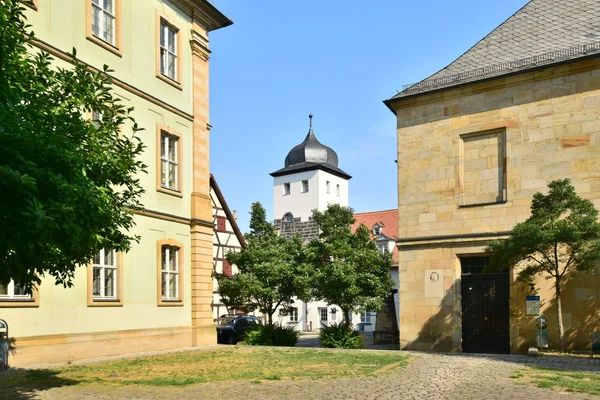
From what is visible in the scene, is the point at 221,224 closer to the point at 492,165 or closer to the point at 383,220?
the point at 492,165

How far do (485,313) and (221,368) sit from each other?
8975 millimetres

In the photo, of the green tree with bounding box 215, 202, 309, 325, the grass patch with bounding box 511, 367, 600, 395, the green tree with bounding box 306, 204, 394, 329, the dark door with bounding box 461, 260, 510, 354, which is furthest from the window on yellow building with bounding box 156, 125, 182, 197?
the grass patch with bounding box 511, 367, 600, 395

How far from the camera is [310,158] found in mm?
71812

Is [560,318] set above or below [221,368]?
above

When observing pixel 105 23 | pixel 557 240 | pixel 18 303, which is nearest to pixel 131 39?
pixel 105 23

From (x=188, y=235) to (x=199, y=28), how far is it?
714cm

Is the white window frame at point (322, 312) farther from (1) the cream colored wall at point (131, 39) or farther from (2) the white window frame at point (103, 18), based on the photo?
(2) the white window frame at point (103, 18)

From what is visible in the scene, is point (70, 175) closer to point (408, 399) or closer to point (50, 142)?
point (50, 142)

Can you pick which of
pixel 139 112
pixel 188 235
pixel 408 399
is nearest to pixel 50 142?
pixel 408 399

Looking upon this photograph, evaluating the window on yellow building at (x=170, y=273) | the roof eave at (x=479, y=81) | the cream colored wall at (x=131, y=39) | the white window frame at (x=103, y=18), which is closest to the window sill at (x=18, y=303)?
the window on yellow building at (x=170, y=273)

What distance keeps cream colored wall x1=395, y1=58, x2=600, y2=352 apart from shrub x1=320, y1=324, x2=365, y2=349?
1.84 m

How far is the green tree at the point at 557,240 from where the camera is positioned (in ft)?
47.6

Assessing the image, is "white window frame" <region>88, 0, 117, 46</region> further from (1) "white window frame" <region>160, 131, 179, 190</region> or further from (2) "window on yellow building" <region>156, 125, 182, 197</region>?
(1) "white window frame" <region>160, 131, 179, 190</region>

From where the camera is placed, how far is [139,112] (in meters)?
18.3
